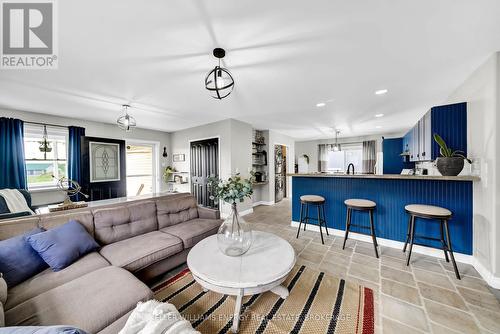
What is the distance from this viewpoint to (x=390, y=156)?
522cm

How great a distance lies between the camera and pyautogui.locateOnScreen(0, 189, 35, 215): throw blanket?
8.58ft

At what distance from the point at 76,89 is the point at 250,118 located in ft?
10.5

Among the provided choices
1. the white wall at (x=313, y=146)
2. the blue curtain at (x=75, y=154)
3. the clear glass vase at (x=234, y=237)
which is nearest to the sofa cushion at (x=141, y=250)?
the clear glass vase at (x=234, y=237)

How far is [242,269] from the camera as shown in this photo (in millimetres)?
1484

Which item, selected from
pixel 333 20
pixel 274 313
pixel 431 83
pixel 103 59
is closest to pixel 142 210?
pixel 103 59

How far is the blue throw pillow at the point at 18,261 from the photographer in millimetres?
1350

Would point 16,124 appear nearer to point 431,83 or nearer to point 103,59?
point 103,59

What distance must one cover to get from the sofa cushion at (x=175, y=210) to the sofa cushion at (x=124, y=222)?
3.6 inches

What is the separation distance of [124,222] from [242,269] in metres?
1.72

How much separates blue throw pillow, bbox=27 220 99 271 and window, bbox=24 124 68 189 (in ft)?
10.9

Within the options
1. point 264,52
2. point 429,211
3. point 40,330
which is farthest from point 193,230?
point 429,211

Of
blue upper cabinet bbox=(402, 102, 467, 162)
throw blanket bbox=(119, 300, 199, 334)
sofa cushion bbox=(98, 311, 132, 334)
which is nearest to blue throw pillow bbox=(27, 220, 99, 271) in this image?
sofa cushion bbox=(98, 311, 132, 334)

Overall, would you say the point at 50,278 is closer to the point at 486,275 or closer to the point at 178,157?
the point at 486,275

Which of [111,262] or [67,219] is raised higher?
[67,219]
